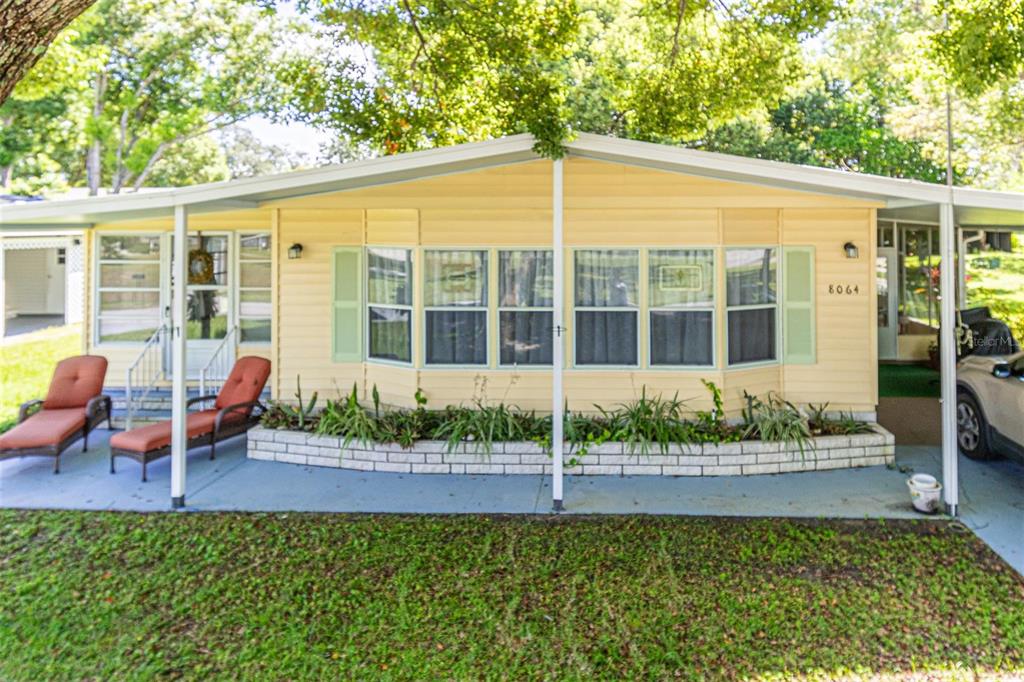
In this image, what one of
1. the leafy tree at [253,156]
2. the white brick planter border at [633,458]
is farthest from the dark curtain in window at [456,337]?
the leafy tree at [253,156]

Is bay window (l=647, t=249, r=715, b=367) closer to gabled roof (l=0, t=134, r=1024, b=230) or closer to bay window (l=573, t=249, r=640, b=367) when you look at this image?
bay window (l=573, t=249, r=640, b=367)

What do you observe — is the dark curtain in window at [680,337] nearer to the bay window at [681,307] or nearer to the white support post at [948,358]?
the bay window at [681,307]

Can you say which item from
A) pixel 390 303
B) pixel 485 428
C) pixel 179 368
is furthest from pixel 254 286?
pixel 485 428

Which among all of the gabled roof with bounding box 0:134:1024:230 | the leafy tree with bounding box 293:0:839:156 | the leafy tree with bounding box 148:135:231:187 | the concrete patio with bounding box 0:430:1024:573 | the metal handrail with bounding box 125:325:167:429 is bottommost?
the concrete patio with bounding box 0:430:1024:573

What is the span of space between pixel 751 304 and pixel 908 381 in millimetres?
5235

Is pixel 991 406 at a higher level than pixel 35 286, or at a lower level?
lower

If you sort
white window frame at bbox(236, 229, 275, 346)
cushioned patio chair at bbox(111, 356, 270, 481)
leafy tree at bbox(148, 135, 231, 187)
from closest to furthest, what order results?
cushioned patio chair at bbox(111, 356, 270, 481), white window frame at bbox(236, 229, 275, 346), leafy tree at bbox(148, 135, 231, 187)

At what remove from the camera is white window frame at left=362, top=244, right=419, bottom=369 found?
324 inches

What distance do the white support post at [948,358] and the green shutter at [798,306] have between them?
7.46 ft

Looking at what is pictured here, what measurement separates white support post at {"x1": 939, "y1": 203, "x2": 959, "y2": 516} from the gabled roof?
26cm

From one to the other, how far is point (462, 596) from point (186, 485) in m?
3.70

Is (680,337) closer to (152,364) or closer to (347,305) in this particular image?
(347,305)

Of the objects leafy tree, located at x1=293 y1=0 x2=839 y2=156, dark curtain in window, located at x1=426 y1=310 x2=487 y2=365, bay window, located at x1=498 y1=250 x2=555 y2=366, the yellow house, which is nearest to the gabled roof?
the yellow house

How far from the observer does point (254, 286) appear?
10.3 meters
